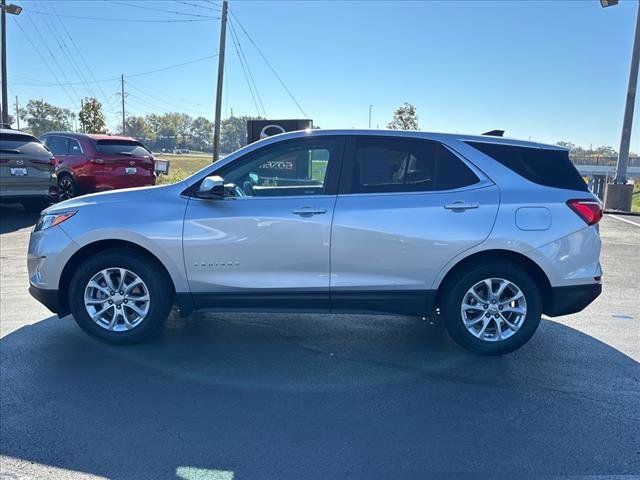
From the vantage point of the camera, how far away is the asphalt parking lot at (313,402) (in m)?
2.99

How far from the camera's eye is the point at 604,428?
3.36 m

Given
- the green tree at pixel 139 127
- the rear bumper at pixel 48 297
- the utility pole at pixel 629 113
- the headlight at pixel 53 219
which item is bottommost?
the rear bumper at pixel 48 297

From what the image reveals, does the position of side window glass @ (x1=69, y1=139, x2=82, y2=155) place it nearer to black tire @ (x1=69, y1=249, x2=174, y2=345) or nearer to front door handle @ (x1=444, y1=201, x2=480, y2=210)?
black tire @ (x1=69, y1=249, x2=174, y2=345)

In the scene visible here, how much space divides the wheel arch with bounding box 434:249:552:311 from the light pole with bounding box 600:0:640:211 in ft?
42.9

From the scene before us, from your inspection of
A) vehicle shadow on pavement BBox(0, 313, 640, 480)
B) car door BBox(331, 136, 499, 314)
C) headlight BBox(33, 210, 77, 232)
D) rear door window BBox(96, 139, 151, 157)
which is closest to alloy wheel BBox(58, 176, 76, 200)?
rear door window BBox(96, 139, 151, 157)

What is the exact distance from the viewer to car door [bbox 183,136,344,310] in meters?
4.31

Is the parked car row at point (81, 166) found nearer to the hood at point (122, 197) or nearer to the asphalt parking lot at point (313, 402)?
the asphalt parking lot at point (313, 402)

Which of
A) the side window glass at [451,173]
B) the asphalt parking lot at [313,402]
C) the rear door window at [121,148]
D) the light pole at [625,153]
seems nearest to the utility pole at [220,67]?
the rear door window at [121,148]

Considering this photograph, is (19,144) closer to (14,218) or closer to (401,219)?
(14,218)

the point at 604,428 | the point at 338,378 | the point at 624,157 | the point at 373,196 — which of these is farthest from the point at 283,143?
the point at 624,157

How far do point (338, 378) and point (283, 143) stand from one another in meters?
1.93

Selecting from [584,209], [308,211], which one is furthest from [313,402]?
[584,209]

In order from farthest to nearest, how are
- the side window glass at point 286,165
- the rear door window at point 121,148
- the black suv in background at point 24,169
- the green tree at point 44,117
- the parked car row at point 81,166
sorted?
the green tree at point 44,117
the rear door window at point 121,148
the parked car row at point 81,166
the black suv in background at point 24,169
the side window glass at point 286,165

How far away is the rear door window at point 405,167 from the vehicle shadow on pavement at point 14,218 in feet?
Answer: 27.5
